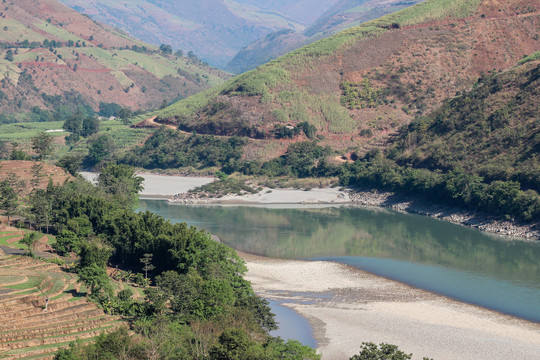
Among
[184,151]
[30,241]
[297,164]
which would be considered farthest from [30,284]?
[184,151]

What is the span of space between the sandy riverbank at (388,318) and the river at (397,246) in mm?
3109

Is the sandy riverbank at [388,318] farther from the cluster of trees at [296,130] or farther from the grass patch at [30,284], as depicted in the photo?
the cluster of trees at [296,130]

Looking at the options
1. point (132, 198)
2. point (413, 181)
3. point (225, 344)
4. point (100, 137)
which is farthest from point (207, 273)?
point (100, 137)

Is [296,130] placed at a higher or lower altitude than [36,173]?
higher

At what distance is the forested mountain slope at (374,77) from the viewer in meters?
139

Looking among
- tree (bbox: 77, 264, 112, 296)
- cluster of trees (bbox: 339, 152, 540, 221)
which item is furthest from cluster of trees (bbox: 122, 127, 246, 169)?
tree (bbox: 77, 264, 112, 296)

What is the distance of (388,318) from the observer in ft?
173

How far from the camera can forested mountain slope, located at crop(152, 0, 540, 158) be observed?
139125mm

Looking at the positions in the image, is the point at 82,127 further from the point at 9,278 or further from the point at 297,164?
the point at 9,278

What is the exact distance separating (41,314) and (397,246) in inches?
1832

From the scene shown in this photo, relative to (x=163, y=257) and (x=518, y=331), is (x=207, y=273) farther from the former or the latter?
(x=518, y=331)

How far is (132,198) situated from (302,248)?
84.5 feet

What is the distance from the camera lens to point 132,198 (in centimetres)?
9219

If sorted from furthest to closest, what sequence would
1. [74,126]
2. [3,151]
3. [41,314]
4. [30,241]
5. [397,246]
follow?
1. [74,126]
2. [3,151]
3. [397,246]
4. [30,241]
5. [41,314]
